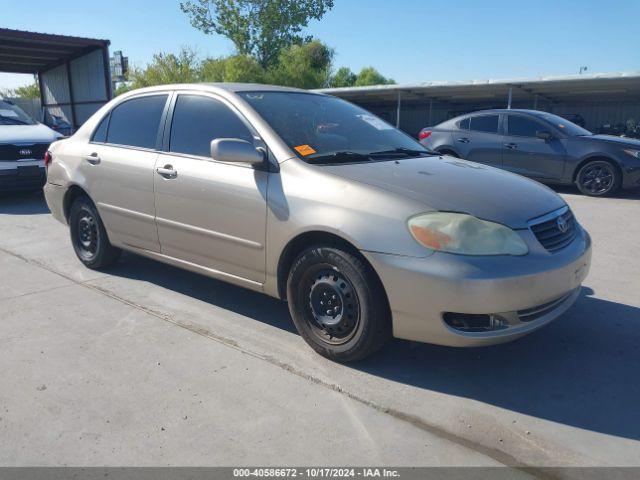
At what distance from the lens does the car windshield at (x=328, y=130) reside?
349cm

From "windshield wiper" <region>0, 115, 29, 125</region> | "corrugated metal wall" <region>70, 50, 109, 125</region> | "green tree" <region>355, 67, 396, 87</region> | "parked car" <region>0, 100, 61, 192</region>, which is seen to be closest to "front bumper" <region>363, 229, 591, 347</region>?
"parked car" <region>0, 100, 61, 192</region>

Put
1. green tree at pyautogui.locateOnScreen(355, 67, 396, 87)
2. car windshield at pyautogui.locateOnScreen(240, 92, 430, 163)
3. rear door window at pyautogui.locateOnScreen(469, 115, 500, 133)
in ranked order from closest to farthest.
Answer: car windshield at pyautogui.locateOnScreen(240, 92, 430, 163)
rear door window at pyautogui.locateOnScreen(469, 115, 500, 133)
green tree at pyautogui.locateOnScreen(355, 67, 396, 87)

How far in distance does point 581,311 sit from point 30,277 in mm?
4682

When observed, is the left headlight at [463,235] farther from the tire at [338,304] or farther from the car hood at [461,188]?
the tire at [338,304]

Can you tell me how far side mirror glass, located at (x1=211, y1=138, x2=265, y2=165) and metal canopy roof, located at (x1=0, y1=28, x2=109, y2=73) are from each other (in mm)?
14717

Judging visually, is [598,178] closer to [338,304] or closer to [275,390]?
[338,304]

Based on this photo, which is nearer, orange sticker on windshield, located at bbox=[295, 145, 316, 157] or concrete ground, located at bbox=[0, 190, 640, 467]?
concrete ground, located at bbox=[0, 190, 640, 467]

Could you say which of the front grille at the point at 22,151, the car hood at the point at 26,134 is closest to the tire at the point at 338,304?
the front grille at the point at 22,151

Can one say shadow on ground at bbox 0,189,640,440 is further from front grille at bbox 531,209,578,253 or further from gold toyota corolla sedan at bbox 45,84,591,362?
front grille at bbox 531,209,578,253

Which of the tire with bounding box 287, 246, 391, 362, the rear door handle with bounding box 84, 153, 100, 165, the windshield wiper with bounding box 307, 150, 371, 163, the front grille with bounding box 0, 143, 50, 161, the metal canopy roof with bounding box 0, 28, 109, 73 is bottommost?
→ the tire with bounding box 287, 246, 391, 362

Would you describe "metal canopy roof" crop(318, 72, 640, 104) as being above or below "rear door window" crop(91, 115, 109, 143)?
above

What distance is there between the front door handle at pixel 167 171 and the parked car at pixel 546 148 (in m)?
7.40

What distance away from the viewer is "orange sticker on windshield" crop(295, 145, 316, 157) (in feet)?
11.1

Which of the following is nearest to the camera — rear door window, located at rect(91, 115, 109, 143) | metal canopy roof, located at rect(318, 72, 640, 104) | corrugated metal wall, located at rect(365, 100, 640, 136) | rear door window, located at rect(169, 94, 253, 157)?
rear door window, located at rect(169, 94, 253, 157)
